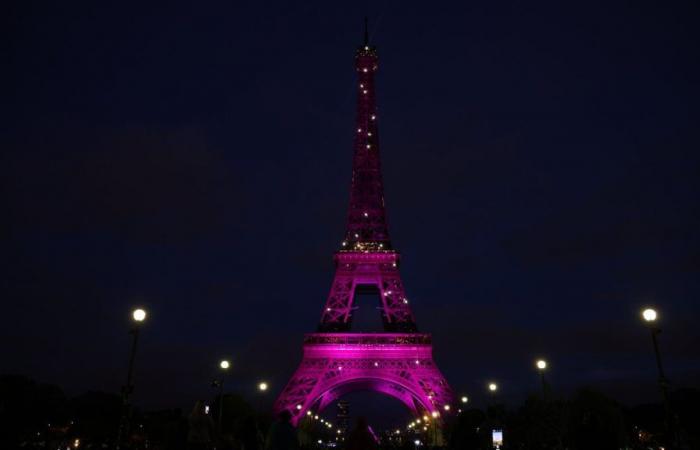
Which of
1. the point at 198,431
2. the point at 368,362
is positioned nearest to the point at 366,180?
the point at 368,362

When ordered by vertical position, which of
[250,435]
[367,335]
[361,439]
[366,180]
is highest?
[366,180]

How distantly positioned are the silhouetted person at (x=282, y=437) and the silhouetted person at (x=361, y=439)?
1.08 metres

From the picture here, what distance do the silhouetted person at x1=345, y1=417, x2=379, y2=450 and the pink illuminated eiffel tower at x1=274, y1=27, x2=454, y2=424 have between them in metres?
41.7

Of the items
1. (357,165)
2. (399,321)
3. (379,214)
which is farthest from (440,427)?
(357,165)

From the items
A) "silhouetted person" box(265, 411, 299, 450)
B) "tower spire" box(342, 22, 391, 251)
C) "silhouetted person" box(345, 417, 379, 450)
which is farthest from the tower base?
"silhouetted person" box(345, 417, 379, 450)

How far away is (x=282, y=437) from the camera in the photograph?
1096 centimetres

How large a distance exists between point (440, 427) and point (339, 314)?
14.9 meters

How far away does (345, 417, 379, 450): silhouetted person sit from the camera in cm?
1080

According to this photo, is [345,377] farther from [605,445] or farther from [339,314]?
[605,445]

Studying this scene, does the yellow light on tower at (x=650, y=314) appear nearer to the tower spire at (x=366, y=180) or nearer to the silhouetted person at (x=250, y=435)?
the silhouetted person at (x=250, y=435)

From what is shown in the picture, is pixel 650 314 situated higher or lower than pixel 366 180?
lower

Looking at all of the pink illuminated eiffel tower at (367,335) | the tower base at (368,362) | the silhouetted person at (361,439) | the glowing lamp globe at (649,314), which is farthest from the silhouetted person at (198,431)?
the tower base at (368,362)

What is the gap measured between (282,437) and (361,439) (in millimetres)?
1535

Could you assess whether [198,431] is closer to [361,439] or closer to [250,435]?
[250,435]
